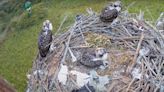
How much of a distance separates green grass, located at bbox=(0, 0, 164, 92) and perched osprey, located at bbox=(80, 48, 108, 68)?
6301 millimetres

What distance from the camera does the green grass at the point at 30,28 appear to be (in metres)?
12.9

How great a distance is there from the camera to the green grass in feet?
42.5

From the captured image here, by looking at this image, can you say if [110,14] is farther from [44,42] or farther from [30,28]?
[30,28]

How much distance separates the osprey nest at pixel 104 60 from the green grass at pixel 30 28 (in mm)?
5867

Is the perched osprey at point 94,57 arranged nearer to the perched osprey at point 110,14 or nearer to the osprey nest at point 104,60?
the osprey nest at point 104,60

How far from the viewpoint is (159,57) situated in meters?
5.84

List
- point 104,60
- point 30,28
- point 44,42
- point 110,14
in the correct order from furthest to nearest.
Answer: point 30,28 < point 110,14 < point 44,42 < point 104,60

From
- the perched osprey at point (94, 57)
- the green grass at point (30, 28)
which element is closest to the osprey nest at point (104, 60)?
the perched osprey at point (94, 57)

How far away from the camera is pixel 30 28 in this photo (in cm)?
1522

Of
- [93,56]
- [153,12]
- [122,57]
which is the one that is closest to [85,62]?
[93,56]

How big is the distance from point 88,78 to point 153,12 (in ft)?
26.0

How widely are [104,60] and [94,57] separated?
138 mm

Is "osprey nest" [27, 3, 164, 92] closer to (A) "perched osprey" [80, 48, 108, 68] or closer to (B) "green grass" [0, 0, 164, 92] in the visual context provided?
(A) "perched osprey" [80, 48, 108, 68]

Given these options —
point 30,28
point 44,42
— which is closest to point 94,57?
point 44,42
